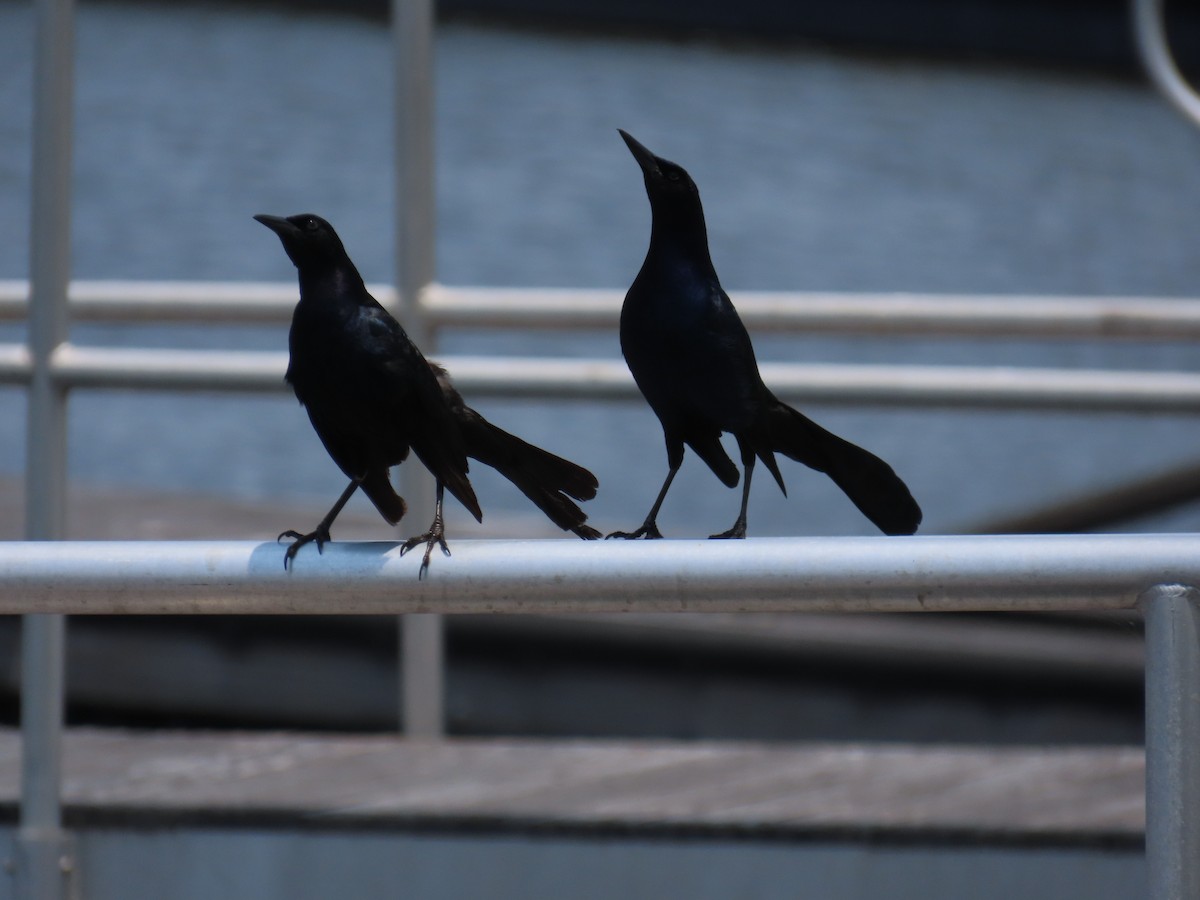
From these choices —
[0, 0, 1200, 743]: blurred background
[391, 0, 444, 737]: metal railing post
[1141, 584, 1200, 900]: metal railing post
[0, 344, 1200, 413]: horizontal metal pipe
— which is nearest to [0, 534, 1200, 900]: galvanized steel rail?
[1141, 584, 1200, 900]: metal railing post

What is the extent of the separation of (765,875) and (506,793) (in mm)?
449

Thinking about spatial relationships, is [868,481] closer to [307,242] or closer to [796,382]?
[307,242]

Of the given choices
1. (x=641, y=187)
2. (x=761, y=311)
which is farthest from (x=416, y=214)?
(x=641, y=187)

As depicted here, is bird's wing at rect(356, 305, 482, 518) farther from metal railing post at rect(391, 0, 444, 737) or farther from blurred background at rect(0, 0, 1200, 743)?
blurred background at rect(0, 0, 1200, 743)

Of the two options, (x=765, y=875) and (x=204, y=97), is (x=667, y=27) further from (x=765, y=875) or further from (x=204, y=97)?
(x=765, y=875)

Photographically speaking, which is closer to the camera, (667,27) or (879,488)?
(879,488)

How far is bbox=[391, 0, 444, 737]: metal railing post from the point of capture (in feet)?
8.57

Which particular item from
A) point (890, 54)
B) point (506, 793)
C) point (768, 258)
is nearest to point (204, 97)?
point (768, 258)

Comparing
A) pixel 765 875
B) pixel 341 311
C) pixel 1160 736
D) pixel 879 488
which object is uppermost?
pixel 341 311

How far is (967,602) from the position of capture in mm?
986

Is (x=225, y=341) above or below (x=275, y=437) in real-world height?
above

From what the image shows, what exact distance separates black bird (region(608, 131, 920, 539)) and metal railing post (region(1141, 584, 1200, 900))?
12.7 inches

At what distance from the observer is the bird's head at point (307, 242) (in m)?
1.31

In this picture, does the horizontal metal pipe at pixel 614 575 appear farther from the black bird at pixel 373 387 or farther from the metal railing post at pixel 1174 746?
the black bird at pixel 373 387
